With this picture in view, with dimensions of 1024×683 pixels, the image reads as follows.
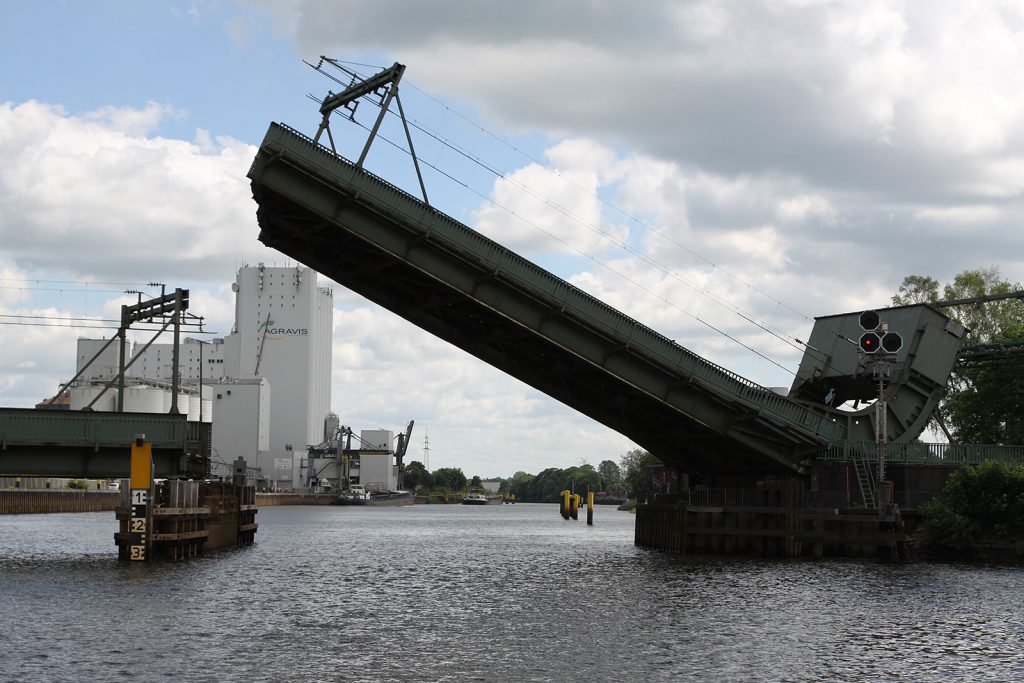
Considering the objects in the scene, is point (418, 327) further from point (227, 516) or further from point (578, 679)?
point (578, 679)

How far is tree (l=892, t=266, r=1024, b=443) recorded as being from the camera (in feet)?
163

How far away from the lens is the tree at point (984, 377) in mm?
49531

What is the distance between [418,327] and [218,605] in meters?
12.4

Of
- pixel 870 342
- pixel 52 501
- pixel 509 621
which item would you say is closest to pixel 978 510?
pixel 870 342

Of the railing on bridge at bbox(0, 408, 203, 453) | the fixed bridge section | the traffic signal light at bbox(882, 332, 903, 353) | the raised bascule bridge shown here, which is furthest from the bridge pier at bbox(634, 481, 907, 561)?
the railing on bridge at bbox(0, 408, 203, 453)

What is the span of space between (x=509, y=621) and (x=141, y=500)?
14872 millimetres

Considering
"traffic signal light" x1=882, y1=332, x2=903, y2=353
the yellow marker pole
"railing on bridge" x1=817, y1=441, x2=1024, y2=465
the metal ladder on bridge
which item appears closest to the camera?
the yellow marker pole

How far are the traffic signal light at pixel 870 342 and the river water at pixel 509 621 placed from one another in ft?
20.8

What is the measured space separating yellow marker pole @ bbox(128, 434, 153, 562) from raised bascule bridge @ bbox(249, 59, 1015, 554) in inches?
273

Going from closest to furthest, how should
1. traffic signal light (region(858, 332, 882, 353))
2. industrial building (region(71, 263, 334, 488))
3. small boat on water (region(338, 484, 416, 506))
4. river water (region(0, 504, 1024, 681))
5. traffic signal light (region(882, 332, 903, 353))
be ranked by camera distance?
1. river water (region(0, 504, 1024, 681))
2. traffic signal light (region(858, 332, 882, 353))
3. traffic signal light (region(882, 332, 903, 353))
4. industrial building (region(71, 263, 334, 488))
5. small boat on water (region(338, 484, 416, 506))

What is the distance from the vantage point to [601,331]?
3309 centimetres

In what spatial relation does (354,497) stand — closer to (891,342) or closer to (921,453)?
(921,453)

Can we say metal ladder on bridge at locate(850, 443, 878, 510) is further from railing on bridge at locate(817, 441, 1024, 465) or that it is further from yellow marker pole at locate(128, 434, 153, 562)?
yellow marker pole at locate(128, 434, 153, 562)

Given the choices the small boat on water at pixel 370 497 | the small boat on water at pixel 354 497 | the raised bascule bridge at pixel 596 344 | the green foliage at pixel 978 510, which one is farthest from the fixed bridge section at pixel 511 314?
the small boat on water at pixel 370 497
